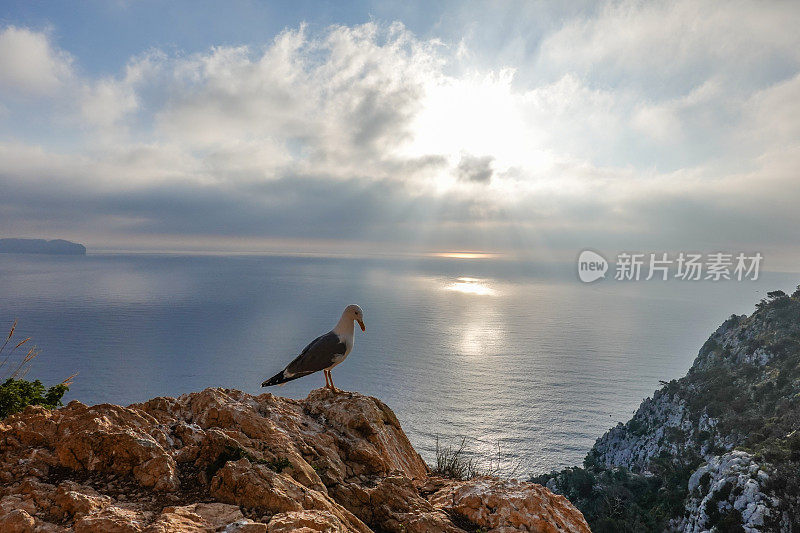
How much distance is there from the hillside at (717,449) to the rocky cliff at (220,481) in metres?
48.3

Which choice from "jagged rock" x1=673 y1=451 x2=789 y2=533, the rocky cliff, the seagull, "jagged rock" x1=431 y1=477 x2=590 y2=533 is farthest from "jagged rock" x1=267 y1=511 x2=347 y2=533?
"jagged rock" x1=673 y1=451 x2=789 y2=533

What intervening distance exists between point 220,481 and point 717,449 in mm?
79320

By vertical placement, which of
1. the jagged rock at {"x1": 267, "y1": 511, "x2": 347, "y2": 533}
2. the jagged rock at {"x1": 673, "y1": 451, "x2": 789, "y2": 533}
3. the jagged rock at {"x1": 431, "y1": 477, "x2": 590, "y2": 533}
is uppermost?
the jagged rock at {"x1": 267, "y1": 511, "x2": 347, "y2": 533}

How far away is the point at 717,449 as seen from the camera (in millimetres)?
59875

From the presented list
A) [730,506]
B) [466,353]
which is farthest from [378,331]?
[730,506]

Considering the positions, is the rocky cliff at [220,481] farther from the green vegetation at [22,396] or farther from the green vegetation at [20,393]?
the green vegetation at [22,396]

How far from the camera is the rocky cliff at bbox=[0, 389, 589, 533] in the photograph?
4.09 m

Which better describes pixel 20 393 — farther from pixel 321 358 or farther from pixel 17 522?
pixel 321 358

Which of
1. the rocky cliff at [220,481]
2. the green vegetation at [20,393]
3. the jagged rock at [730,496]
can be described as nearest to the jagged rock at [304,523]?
the rocky cliff at [220,481]

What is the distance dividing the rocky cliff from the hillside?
48.3 metres

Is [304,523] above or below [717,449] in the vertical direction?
above

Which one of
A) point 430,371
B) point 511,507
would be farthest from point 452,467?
point 430,371

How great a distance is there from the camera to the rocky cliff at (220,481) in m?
4.09

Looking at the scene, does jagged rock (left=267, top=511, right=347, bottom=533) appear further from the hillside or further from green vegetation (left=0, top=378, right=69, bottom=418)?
the hillside
